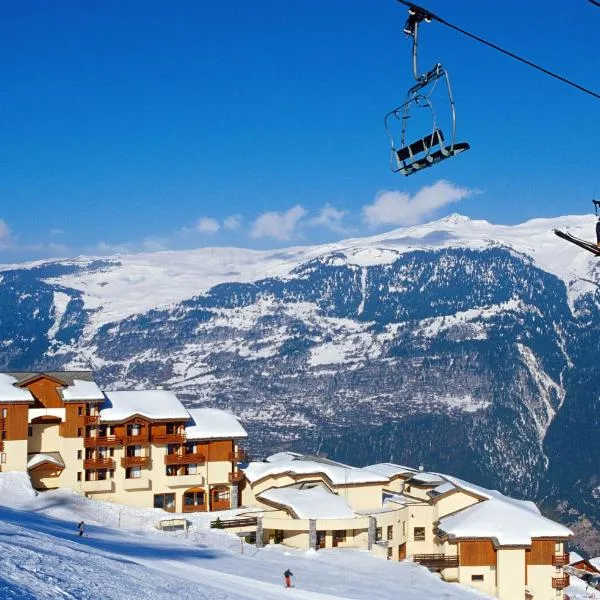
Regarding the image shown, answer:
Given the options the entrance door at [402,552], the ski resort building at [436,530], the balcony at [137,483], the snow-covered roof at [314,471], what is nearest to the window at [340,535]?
the ski resort building at [436,530]

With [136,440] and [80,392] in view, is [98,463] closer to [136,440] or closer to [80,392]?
[136,440]

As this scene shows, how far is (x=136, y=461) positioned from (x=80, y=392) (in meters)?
8.08

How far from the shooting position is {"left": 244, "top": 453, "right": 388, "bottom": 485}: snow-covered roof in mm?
74500

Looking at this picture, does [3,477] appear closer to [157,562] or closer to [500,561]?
[157,562]

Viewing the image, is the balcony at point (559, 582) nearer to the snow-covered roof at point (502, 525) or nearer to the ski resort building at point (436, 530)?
the ski resort building at point (436, 530)

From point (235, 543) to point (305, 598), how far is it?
65.4 feet

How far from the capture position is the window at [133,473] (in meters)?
74.1

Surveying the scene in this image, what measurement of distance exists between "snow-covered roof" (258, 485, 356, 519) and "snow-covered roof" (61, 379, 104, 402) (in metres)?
17.6

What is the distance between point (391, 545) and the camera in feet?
227

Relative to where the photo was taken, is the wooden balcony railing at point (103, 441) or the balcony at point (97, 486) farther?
the wooden balcony railing at point (103, 441)

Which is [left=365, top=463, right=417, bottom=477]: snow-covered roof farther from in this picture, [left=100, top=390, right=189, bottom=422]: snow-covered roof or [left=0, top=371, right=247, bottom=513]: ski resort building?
[left=100, top=390, right=189, bottom=422]: snow-covered roof

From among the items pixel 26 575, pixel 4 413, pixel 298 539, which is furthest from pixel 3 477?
pixel 26 575

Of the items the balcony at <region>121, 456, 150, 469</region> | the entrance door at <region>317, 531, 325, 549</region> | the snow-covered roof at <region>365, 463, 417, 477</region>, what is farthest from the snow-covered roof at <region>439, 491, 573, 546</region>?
the balcony at <region>121, 456, 150, 469</region>

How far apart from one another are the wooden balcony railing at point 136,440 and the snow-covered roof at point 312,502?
12225 millimetres
